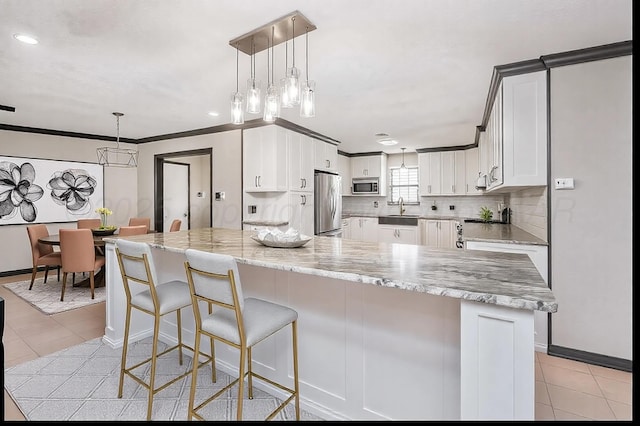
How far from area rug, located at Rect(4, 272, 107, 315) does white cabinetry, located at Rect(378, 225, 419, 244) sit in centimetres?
484

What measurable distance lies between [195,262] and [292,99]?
48.0 inches

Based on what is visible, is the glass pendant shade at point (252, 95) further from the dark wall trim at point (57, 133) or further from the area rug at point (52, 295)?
the dark wall trim at point (57, 133)

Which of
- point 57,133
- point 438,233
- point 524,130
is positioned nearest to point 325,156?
point 438,233

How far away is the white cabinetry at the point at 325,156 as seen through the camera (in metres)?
5.56

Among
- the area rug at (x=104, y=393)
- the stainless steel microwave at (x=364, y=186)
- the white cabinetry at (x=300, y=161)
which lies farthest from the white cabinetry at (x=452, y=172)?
the area rug at (x=104, y=393)

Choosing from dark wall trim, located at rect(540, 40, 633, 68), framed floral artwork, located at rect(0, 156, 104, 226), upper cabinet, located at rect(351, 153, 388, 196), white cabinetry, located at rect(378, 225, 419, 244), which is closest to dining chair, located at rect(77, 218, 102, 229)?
framed floral artwork, located at rect(0, 156, 104, 226)

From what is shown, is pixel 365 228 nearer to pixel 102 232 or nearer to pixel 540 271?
pixel 540 271

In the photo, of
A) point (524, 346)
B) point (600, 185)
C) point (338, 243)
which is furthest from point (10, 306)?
point (600, 185)

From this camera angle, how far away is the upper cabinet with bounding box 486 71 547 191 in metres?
2.67

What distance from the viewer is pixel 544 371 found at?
2367mm

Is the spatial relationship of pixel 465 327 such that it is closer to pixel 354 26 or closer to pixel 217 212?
pixel 354 26

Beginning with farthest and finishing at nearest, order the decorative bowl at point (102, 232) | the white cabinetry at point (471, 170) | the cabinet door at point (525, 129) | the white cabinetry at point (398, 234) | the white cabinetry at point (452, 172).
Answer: the white cabinetry at point (398, 234), the white cabinetry at point (452, 172), the white cabinetry at point (471, 170), the decorative bowl at point (102, 232), the cabinet door at point (525, 129)

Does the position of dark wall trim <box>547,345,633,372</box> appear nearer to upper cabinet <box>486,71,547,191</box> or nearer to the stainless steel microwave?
upper cabinet <box>486,71,547,191</box>

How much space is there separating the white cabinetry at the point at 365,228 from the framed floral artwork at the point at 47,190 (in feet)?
16.4
